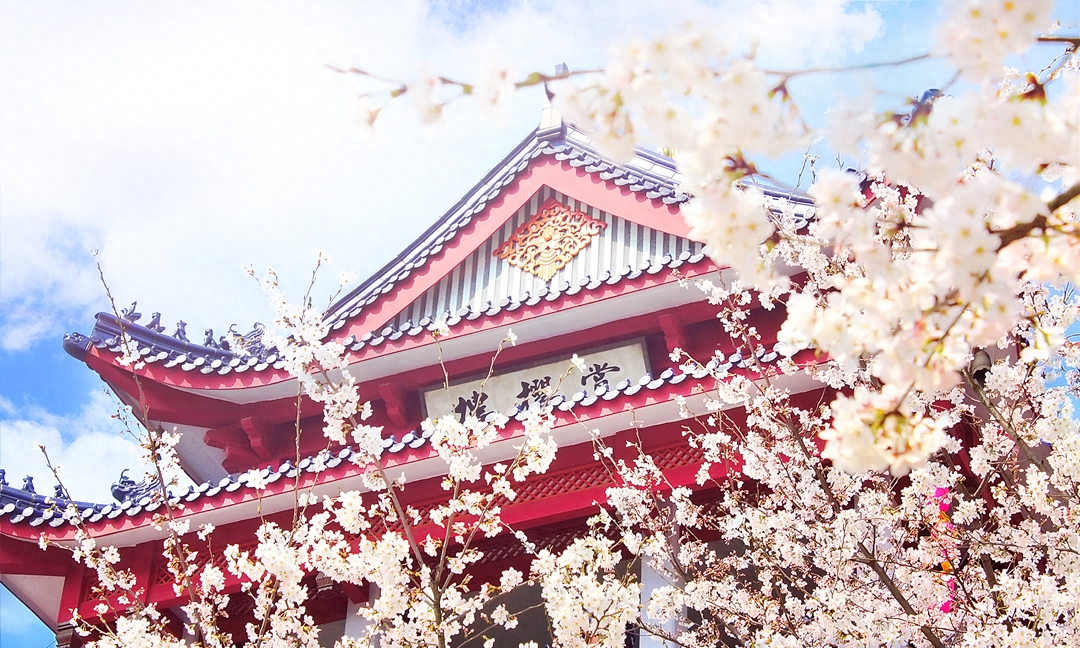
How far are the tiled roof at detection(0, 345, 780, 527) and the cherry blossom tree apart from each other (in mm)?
255

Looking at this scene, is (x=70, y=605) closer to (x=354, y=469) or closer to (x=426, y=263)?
(x=354, y=469)

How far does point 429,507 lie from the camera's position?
6.75 m

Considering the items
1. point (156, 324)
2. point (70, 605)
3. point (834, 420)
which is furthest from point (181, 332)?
point (834, 420)

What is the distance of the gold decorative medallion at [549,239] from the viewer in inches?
363

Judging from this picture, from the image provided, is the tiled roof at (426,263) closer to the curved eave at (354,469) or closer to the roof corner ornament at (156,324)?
the roof corner ornament at (156,324)

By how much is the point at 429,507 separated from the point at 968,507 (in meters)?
3.91

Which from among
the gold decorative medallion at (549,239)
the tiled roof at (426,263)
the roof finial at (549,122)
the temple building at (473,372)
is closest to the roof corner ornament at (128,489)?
the temple building at (473,372)

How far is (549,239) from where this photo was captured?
30.9 feet

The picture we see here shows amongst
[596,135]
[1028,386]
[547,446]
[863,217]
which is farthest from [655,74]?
[1028,386]

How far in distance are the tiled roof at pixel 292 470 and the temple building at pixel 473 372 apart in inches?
0.7

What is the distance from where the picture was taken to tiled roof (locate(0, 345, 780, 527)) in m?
6.03

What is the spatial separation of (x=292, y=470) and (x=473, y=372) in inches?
95.0

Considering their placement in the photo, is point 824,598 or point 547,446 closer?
point 824,598

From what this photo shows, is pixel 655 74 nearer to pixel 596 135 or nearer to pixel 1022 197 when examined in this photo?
pixel 596 135
